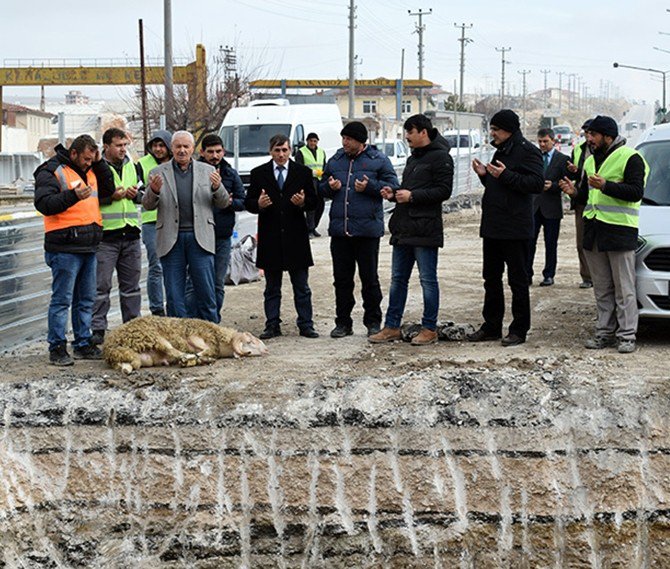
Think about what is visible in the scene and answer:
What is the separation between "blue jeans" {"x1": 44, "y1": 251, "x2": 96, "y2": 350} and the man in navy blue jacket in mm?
1273

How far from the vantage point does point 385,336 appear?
9.16m

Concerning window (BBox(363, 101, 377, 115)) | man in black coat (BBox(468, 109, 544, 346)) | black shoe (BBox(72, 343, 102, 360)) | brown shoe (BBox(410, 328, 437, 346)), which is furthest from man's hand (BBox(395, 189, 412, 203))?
window (BBox(363, 101, 377, 115))

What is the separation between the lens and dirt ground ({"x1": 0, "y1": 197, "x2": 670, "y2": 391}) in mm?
7832

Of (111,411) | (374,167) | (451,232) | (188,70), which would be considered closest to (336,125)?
(451,232)

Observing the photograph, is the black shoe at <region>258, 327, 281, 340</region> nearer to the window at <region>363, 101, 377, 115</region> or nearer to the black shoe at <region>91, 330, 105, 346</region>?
the black shoe at <region>91, 330, 105, 346</region>

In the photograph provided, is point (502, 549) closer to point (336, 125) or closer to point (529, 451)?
point (529, 451)

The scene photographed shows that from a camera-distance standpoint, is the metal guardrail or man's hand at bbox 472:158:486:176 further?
the metal guardrail

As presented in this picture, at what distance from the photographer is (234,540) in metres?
7.02

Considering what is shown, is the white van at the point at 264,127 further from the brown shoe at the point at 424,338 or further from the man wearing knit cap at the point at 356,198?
the brown shoe at the point at 424,338

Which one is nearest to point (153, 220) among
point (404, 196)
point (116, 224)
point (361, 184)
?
point (116, 224)

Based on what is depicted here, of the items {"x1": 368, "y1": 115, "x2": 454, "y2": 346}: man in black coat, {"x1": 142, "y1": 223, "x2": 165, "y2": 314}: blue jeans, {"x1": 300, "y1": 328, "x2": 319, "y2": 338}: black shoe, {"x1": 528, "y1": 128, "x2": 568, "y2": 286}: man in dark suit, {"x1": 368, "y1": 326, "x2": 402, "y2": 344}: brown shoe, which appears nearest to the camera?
{"x1": 368, "y1": 115, "x2": 454, "y2": 346}: man in black coat

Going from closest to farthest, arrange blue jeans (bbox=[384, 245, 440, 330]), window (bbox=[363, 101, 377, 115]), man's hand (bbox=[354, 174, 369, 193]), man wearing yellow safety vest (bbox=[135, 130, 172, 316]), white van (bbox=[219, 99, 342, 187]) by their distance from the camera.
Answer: blue jeans (bbox=[384, 245, 440, 330])
man's hand (bbox=[354, 174, 369, 193])
man wearing yellow safety vest (bbox=[135, 130, 172, 316])
white van (bbox=[219, 99, 342, 187])
window (bbox=[363, 101, 377, 115])

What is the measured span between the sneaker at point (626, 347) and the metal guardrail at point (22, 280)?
17.2ft

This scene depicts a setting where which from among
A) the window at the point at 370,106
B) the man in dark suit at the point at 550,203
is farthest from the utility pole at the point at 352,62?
the window at the point at 370,106
